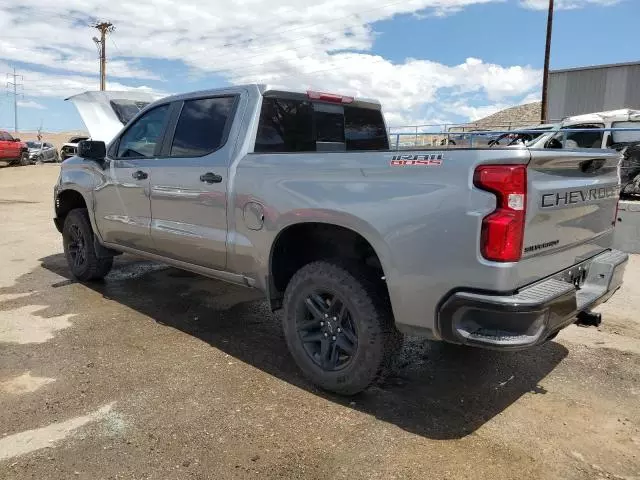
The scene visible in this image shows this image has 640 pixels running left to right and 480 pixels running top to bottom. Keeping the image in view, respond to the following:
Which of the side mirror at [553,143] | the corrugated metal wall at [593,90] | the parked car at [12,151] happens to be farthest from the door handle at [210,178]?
the corrugated metal wall at [593,90]

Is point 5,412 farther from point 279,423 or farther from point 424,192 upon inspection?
point 424,192

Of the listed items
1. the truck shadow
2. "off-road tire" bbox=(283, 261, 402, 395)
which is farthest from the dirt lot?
"off-road tire" bbox=(283, 261, 402, 395)

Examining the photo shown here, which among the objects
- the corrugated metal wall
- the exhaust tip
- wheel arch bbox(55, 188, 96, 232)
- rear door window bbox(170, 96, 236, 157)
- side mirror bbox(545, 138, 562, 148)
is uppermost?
the corrugated metal wall

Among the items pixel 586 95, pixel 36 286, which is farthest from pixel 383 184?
pixel 586 95

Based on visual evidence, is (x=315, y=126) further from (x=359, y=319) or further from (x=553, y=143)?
(x=553, y=143)

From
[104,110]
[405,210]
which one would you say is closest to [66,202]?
[104,110]

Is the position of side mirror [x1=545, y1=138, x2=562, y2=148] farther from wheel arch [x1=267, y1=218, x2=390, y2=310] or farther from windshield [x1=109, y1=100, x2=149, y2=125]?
wheel arch [x1=267, y1=218, x2=390, y2=310]

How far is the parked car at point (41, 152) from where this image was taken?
31438 millimetres

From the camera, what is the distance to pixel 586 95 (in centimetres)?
3200

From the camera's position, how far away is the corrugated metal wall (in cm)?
3027

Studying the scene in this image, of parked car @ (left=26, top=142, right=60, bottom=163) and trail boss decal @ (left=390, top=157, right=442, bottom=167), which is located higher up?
parked car @ (left=26, top=142, right=60, bottom=163)

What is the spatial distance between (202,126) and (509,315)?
2.85 m

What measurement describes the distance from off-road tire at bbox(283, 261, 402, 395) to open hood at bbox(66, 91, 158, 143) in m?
5.93

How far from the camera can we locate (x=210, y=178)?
13.5ft
